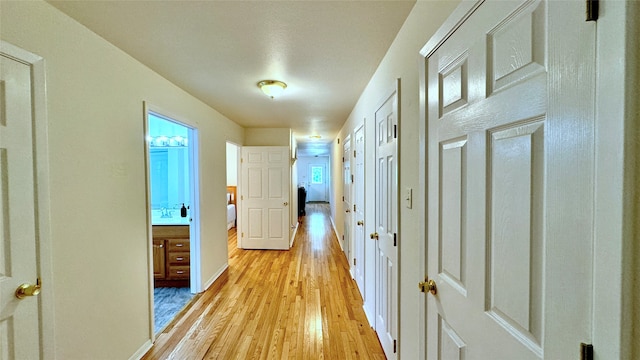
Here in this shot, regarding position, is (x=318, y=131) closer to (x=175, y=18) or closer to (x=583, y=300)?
(x=175, y=18)

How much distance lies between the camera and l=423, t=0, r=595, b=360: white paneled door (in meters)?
0.51

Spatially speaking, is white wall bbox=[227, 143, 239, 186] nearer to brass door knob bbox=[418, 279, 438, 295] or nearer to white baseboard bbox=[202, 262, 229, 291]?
white baseboard bbox=[202, 262, 229, 291]

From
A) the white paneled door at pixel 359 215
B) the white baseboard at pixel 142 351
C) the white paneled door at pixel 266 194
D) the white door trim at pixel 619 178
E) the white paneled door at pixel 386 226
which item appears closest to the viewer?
the white door trim at pixel 619 178

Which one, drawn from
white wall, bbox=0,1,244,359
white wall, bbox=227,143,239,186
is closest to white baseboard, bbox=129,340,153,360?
white wall, bbox=0,1,244,359

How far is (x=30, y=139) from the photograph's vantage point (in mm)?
1172

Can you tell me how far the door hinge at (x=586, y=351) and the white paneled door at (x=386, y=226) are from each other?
3.86 ft

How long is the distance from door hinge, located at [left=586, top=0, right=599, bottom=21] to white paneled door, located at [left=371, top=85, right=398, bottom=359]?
1.15m

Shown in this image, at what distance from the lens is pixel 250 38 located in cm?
165

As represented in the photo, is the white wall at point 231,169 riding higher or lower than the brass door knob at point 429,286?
higher

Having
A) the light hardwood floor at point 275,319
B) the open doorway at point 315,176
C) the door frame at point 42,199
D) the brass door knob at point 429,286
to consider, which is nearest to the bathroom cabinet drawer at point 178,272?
the light hardwood floor at point 275,319

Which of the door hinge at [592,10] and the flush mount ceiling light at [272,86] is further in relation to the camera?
the flush mount ceiling light at [272,86]

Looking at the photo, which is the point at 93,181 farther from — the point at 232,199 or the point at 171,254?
the point at 232,199

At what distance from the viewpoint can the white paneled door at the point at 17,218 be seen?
1.07m

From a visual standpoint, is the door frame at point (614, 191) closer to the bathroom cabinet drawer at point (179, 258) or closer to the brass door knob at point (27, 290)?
the brass door knob at point (27, 290)
